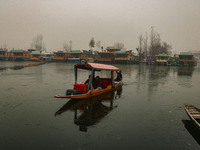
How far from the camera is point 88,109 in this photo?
28.2 feet

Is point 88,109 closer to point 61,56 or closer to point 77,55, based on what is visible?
point 77,55

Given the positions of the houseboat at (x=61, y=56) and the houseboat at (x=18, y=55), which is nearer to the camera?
the houseboat at (x=61, y=56)

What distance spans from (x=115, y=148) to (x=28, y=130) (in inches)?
139

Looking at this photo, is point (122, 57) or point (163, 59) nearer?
point (163, 59)

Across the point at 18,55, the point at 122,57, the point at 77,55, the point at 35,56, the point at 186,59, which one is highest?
the point at 77,55

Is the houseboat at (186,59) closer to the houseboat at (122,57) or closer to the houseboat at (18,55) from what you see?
the houseboat at (122,57)

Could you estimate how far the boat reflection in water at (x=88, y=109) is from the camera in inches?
277

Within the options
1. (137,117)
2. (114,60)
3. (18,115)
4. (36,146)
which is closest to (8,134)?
(36,146)

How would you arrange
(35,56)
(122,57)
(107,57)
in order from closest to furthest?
(122,57) → (107,57) → (35,56)

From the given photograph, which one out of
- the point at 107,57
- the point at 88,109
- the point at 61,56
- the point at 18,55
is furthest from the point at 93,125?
the point at 18,55

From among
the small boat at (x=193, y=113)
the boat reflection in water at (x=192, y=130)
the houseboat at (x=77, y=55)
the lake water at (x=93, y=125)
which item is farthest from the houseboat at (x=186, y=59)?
the boat reflection in water at (x=192, y=130)

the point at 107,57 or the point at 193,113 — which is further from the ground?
the point at 107,57

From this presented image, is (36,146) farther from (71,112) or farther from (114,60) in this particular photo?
(114,60)

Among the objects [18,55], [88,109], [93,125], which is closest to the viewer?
[93,125]
